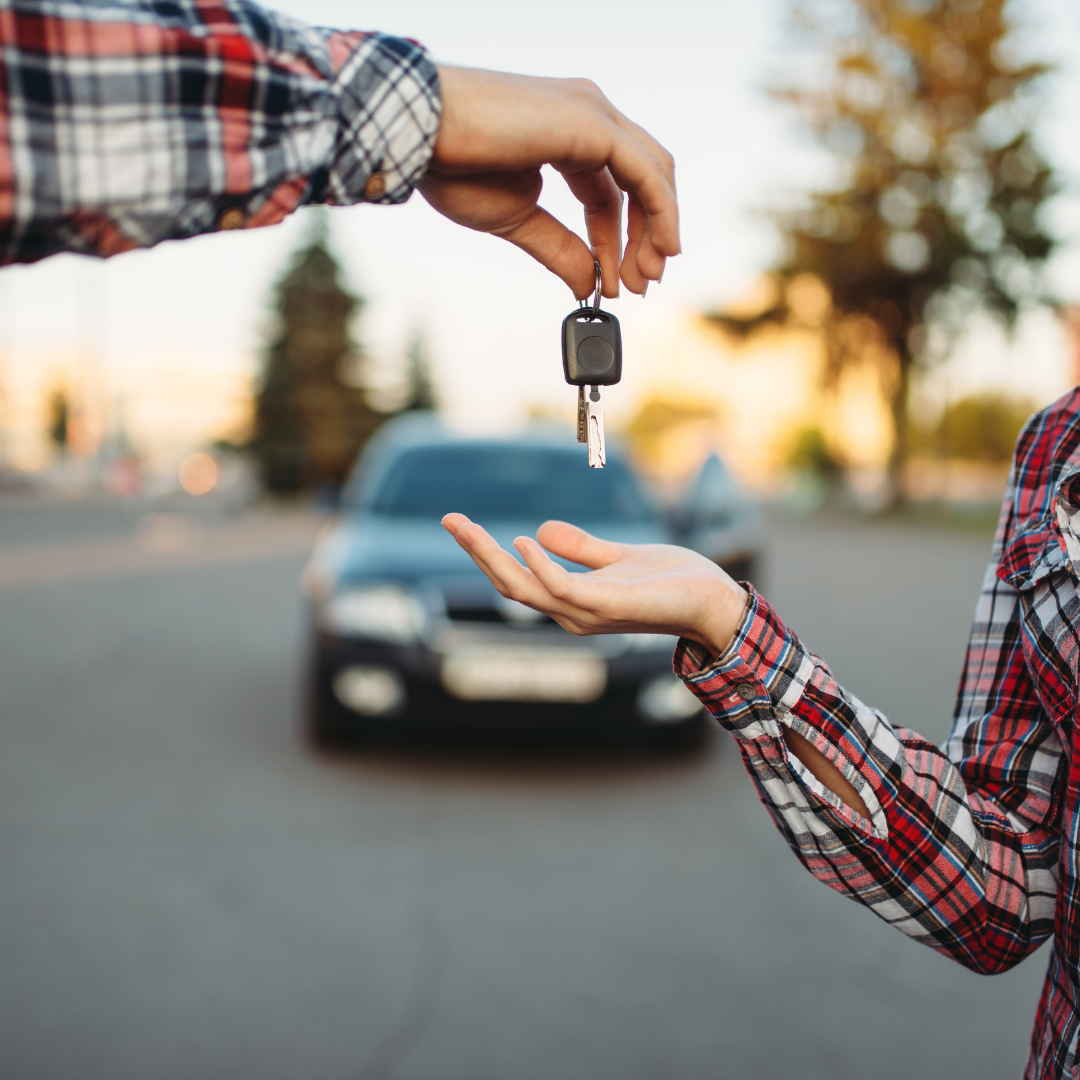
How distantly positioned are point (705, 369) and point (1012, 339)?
79.2m

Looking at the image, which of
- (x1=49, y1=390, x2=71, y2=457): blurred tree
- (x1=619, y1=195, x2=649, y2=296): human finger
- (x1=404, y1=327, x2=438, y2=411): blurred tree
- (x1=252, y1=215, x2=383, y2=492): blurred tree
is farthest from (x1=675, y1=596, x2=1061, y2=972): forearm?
(x1=49, y1=390, x2=71, y2=457): blurred tree

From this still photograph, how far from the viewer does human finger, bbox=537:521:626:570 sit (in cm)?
118

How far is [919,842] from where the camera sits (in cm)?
136

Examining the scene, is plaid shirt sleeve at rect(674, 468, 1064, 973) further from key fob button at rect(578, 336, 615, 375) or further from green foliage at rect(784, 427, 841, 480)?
green foliage at rect(784, 427, 841, 480)

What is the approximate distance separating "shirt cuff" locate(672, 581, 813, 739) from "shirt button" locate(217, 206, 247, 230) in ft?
2.09

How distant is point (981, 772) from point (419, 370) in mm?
52470

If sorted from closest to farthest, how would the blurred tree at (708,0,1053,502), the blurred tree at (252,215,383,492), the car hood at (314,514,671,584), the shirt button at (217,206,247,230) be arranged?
the shirt button at (217,206,247,230), the car hood at (314,514,671,584), the blurred tree at (708,0,1053,502), the blurred tree at (252,215,383,492)

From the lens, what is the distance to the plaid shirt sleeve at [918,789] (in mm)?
1291

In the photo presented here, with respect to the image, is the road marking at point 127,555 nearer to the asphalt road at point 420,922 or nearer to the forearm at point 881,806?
the asphalt road at point 420,922

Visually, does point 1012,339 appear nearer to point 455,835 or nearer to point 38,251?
point 455,835

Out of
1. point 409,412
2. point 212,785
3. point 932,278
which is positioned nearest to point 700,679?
point 212,785

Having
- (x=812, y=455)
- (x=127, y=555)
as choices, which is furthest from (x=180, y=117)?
(x=812, y=455)

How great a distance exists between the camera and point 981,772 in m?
1.45

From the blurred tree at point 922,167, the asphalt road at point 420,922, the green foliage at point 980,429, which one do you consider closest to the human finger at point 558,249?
the asphalt road at point 420,922
